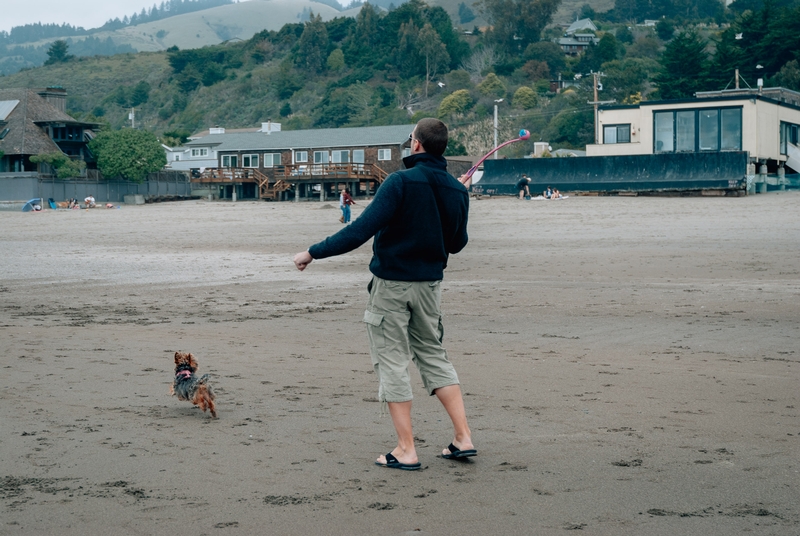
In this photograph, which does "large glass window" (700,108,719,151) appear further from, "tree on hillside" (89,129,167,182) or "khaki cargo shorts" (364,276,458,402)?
"khaki cargo shorts" (364,276,458,402)

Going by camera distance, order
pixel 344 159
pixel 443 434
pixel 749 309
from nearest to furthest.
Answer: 1. pixel 443 434
2. pixel 749 309
3. pixel 344 159

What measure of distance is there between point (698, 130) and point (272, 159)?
3366 centimetres

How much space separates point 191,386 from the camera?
19.8 feet

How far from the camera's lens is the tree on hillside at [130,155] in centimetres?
6575

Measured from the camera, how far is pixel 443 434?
5.80 meters

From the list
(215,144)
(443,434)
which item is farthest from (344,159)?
(443,434)

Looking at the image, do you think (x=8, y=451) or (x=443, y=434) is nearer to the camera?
(x=8, y=451)

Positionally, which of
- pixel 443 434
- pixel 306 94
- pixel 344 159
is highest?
pixel 306 94

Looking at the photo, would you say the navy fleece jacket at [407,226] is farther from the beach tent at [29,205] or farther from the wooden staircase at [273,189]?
the wooden staircase at [273,189]

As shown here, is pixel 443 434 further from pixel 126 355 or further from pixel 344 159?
pixel 344 159

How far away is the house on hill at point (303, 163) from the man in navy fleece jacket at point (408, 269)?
54.7m

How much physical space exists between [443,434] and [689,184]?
36369 millimetres

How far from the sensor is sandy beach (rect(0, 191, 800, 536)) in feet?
14.1

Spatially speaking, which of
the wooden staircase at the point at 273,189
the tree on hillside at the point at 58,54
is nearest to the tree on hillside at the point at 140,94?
the tree on hillside at the point at 58,54
